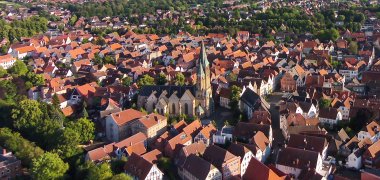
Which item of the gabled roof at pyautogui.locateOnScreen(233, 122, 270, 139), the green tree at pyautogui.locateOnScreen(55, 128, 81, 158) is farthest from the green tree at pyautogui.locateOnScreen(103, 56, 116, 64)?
the gabled roof at pyautogui.locateOnScreen(233, 122, 270, 139)

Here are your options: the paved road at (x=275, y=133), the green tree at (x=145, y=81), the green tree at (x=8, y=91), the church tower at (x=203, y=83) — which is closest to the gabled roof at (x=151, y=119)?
the church tower at (x=203, y=83)

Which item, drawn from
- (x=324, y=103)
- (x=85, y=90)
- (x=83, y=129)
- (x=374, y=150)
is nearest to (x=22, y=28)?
(x=85, y=90)

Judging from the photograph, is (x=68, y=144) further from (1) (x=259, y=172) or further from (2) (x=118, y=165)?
(1) (x=259, y=172)

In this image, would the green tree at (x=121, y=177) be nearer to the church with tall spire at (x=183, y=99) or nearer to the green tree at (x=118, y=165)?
the green tree at (x=118, y=165)

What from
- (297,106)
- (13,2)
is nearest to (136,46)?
(297,106)

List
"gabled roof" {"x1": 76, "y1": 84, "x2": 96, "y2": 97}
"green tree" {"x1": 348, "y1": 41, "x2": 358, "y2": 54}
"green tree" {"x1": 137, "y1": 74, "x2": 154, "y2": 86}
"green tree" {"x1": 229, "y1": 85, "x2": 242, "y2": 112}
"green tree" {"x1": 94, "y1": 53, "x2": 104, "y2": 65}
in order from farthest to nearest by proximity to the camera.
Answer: "green tree" {"x1": 348, "y1": 41, "x2": 358, "y2": 54}, "green tree" {"x1": 94, "y1": 53, "x2": 104, "y2": 65}, "green tree" {"x1": 137, "y1": 74, "x2": 154, "y2": 86}, "gabled roof" {"x1": 76, "y1": 84, "x2": 96, "y2": 97}, "green tree" {"x1": 229, "y1": 85, "x2": 242, "y2": 112}

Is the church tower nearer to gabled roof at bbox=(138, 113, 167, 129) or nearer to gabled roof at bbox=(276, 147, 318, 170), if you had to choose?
gabled roof at bbox=(138, 113, 167, 129)
